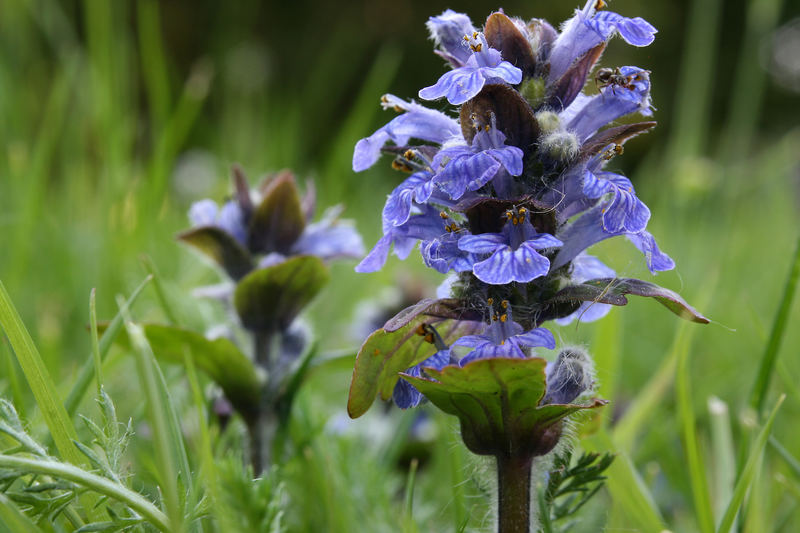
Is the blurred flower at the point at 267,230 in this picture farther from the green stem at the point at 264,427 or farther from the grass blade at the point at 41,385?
the grass blade at the point at 41,385

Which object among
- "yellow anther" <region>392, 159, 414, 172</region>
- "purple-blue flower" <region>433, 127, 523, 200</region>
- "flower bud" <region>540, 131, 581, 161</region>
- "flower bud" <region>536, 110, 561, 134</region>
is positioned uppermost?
"flower bud" <region>536, 110, 561, 134</region>

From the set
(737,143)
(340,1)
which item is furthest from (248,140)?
(340,1)

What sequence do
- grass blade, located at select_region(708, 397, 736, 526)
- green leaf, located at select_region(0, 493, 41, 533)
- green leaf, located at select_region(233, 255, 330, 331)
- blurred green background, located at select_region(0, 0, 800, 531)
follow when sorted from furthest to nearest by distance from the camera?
1. blurred green background, located at select_region(0, 0, 800, 531)
2. green leaf, located at select_region(233, 255, 330, 331)
3. grass blade, located at select_region(708, 397, 736, 526)
4. green leaf, located at select_region(0, 493, 41, 533)

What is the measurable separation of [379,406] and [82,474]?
3.26ft

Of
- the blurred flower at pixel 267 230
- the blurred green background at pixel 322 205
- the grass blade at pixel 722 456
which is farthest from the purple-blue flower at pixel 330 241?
the grass blade at pixel 722 456

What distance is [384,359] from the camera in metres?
0.67

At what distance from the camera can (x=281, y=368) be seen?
38.7 inches

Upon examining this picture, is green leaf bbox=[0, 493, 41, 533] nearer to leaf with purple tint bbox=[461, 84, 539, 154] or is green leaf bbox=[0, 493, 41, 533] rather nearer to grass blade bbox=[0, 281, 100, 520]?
grass blade bbox=[0, 281, 100, 520]

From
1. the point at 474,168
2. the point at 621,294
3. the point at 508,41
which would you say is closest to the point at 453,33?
the point at 508,41

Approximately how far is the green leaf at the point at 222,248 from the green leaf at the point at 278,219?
0.03 metres

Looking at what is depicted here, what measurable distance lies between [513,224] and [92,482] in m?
0.39

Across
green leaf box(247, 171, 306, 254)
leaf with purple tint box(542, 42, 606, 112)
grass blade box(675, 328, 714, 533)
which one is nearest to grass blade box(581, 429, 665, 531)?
grass blade box(675, 328, 714, 533)

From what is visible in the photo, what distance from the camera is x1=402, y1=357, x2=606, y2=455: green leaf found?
55cm

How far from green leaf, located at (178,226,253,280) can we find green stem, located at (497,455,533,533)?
492 millimetres
